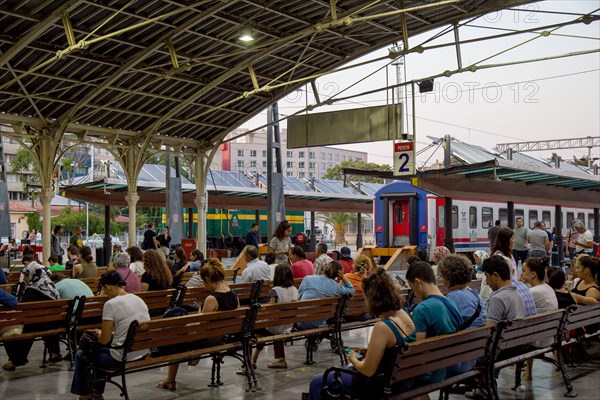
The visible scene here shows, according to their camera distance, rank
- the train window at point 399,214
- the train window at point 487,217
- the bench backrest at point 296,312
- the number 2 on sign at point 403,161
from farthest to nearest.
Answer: the train window at point 487,217 < the train window at point 399,214 < the number 2 on sign at point 403,161 < the bench backrest at point 296,312

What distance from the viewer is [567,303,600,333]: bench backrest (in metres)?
7.72

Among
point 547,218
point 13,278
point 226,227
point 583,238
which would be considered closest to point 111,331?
point 13,278

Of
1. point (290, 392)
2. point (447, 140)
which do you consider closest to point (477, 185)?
point (447, 140)

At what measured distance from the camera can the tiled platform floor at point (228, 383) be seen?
7199mm

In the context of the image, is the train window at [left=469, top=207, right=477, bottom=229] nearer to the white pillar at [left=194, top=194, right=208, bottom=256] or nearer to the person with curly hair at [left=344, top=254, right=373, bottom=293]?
the white pillar at [left=194, top=194, right=208, bottom=256]

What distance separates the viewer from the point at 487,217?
1140 inches

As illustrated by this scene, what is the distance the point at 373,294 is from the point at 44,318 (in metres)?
4.56

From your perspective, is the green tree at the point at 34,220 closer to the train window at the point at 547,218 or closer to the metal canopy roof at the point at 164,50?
the metal canopy roof at the point at 164,50

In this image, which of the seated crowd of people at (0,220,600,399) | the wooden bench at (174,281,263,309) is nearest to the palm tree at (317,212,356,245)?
the seated crowd of people at (0,220,600,399)

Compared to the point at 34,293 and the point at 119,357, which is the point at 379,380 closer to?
the point at 119,357

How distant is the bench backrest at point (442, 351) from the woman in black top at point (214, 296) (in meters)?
2.62

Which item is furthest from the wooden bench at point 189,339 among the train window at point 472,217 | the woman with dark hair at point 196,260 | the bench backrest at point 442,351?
the train window at point 472,217

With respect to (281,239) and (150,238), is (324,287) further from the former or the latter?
(150,238)

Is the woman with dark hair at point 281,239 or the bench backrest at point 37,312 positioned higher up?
the woman with dark hair at point 281,239
